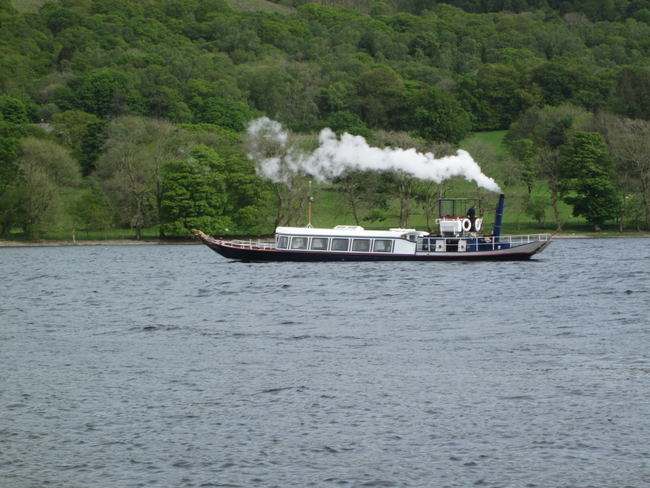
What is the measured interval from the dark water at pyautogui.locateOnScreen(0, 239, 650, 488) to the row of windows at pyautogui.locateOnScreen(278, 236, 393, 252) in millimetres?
25335

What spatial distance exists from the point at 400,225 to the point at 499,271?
5685cm

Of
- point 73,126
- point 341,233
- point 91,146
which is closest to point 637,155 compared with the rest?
point 341,233

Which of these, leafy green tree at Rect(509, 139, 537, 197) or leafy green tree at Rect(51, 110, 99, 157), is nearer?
leafy green tree at Rect(509, 139, 537, 197)

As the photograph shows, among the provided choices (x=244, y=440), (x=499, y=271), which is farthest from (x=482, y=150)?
(x=244, y=440)

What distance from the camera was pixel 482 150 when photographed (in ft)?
457

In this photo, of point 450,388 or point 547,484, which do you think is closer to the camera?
point 547,484

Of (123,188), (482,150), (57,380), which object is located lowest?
(57,380)

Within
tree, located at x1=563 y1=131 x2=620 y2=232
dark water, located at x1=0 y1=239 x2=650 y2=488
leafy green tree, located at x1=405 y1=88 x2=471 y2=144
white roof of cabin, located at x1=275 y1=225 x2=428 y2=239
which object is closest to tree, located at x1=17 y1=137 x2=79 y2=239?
white roof of cabin, located at x1=275 y1=225 x2=428 y2=239

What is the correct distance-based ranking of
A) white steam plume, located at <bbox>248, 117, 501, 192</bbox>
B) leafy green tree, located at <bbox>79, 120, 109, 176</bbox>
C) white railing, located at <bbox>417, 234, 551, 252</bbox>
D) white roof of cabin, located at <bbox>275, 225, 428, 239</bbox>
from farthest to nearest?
leafy green tree, located at <bbox>79, 120, 109, 176</bbox> → white steam plume, located at <bbox>248, 117, 501, 192</bbox> → white roof of cabin, located at <bbox>275, 225, 428, 239</bbox> → white railing, located at <bbox>417, 234, 551, 252</bbox>

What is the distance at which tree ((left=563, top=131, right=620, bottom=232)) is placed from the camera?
131 m

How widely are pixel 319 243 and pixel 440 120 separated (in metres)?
101

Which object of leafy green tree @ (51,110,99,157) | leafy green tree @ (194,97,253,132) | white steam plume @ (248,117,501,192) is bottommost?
white steam plume @ (248,117,501,192)

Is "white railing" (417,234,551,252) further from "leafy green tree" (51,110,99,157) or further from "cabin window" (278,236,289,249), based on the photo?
"leafy green tree" (51,110,99,157)

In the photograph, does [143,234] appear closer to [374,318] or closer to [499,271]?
[499,271]
